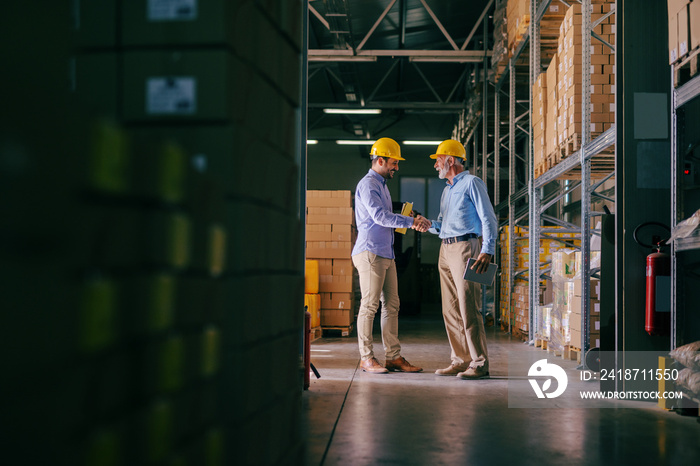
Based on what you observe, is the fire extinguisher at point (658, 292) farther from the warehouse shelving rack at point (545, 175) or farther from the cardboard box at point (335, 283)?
the cardboard box at point (335, 283)

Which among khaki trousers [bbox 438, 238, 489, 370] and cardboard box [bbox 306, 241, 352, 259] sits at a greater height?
cardboard box [bbox 306, 241, 352, 259]

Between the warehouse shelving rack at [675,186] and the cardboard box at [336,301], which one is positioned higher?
the warehouse shelving rack at [675,186]

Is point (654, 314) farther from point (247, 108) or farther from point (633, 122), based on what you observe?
point (247, 108)

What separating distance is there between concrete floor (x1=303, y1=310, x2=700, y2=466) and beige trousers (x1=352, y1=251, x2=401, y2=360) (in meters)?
0.36

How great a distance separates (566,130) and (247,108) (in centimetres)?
575

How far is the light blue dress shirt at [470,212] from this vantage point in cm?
518

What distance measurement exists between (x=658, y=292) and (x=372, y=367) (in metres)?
2.55

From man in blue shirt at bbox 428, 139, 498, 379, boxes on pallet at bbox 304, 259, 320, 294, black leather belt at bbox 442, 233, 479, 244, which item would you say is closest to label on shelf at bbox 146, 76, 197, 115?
man in blue shirt at bbox 428, 139, 498, 379

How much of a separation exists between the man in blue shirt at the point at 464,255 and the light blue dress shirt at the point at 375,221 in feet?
1.51

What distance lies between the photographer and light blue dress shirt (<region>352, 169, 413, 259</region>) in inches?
220

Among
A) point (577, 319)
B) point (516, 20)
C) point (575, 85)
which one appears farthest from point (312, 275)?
point (516, 20)

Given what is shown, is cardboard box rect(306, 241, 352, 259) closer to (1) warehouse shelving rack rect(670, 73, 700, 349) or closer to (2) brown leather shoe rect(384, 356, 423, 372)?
(2) brown leather shoe rect(384, 356, 423, 372)

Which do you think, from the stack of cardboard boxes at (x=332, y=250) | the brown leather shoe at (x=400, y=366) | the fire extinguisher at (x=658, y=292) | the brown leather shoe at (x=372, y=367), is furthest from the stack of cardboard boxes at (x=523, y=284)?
the fire extinguisher at (x=658, y=292)

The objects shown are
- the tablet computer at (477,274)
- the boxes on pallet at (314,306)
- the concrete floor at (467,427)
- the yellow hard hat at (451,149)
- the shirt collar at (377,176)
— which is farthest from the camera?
the boxes on pallet at (314,306)
